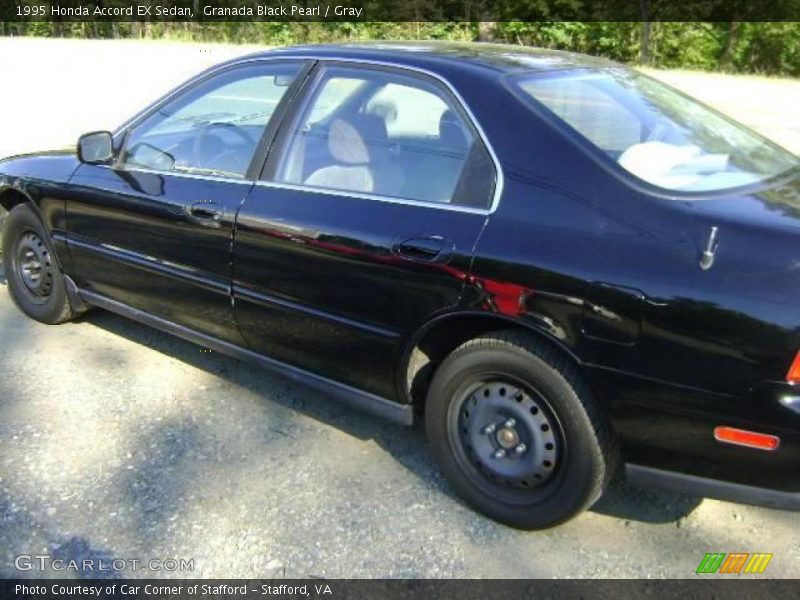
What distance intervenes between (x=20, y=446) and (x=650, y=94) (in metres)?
3.13

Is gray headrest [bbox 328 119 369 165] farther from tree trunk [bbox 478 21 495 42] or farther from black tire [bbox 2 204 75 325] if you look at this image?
tree trunk [bbox 478 21 495 42]

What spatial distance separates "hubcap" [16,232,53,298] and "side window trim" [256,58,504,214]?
6.17ft

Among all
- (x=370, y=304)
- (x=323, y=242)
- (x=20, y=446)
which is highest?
(x=323, y=242)

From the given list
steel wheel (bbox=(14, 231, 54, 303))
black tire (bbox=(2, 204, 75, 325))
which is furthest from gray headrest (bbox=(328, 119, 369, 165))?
steel wheel (bbox=(14, 231, 54, 303))

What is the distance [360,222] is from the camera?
302 centimetres

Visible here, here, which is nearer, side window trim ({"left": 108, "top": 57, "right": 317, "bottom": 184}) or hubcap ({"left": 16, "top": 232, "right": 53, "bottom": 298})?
side window trim ({"left": 108, "top": 57, "right": 317, "bottom": 184})

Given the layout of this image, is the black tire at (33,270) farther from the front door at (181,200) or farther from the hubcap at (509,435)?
the hubcap at (509,435)

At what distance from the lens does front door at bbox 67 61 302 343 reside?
3.50 metres

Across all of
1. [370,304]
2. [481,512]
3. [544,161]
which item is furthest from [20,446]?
[544,161]

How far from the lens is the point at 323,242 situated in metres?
3.10

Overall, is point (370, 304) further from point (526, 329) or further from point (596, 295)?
point (596, 295)

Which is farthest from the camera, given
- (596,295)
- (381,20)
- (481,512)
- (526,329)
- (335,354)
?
(381,20)
